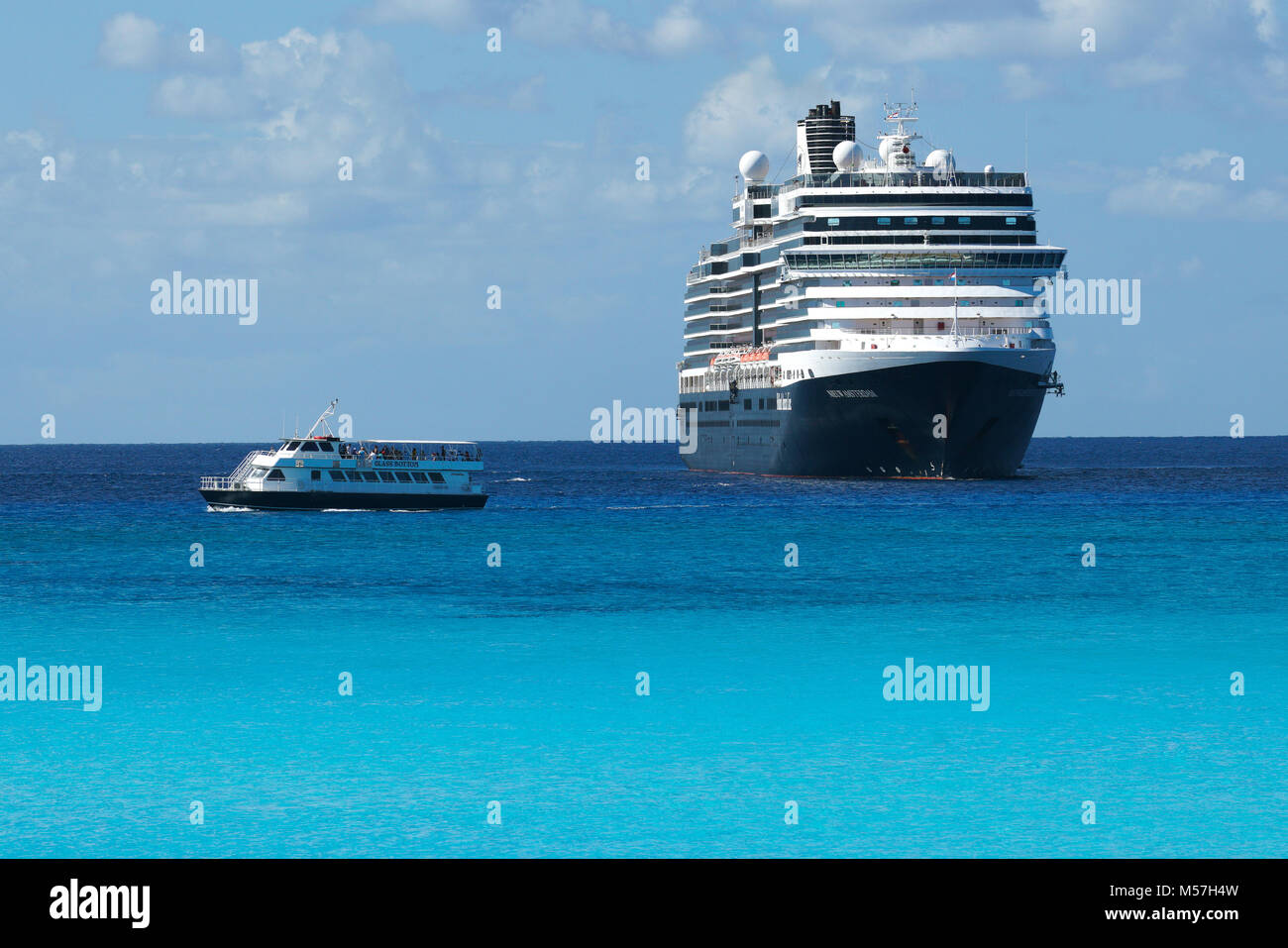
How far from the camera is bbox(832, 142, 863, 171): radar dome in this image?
368 feet

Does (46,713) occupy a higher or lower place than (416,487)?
lower

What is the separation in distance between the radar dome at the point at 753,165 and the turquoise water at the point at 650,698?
6129 centimetres

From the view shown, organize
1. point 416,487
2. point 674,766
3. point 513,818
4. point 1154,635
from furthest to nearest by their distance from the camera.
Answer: point 416,487, point 1154,635, point 674,766, point 513,818

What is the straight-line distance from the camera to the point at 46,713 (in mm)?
29188


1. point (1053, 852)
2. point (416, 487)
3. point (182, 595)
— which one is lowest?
point (1053, 852)

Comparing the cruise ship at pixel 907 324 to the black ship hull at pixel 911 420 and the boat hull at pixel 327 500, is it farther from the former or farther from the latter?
the boat hull at pixel 327 500

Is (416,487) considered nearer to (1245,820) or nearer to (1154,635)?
(1154,635)

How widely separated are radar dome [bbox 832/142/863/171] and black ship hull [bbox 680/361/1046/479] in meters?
19.8

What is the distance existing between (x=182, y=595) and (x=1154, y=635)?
96.4 feet

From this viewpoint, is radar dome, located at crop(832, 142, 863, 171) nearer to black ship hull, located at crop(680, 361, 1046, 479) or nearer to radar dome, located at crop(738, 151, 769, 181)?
radar dome, located at crop(738, 151, 769, 181)

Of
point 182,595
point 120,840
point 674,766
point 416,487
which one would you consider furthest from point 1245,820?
point 416,487

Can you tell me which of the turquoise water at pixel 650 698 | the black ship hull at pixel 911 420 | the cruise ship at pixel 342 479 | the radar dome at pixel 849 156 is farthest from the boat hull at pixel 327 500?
the radar dome at pixel 849 156

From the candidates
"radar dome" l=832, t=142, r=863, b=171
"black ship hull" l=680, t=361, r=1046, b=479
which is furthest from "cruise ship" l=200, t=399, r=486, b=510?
"radar dome" l=832, t=142, r=863, b=171

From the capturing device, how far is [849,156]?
112 m
